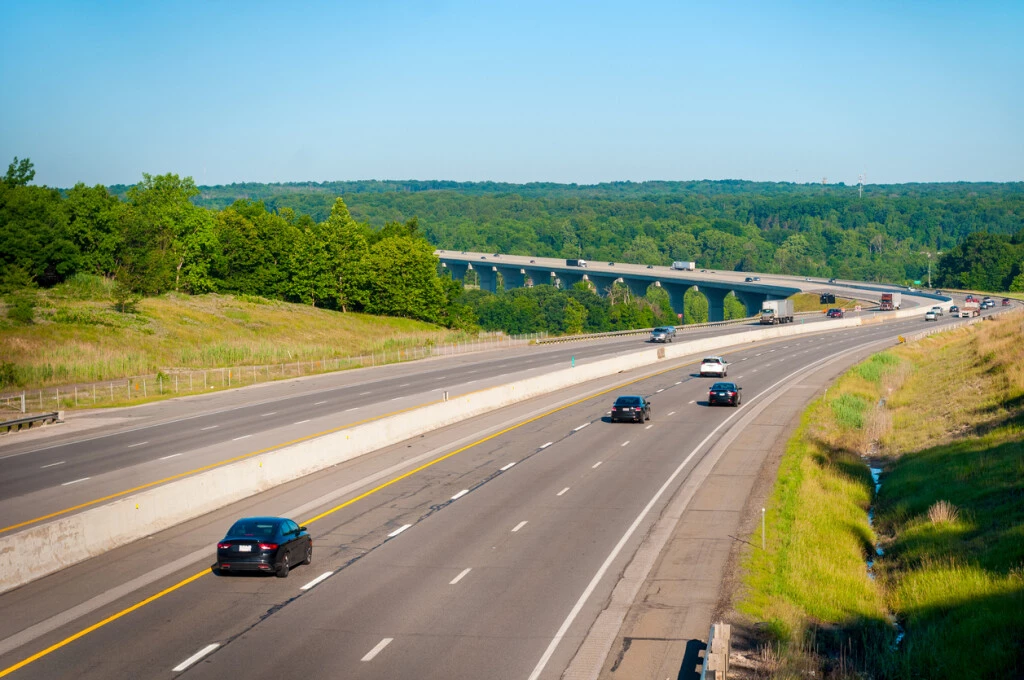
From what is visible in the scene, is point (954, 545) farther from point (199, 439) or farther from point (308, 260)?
point (308, 260)

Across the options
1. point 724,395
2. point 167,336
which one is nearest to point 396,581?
point 724,395

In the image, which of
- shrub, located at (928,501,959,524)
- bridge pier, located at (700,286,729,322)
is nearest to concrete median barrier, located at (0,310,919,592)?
shrub, located at (928,501,959,524)

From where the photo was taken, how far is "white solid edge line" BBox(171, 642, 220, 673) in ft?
54.0

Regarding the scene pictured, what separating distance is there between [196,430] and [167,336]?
41.1 metres

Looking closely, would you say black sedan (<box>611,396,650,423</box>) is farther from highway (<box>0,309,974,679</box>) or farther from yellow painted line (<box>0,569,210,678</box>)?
yellow painted line (<box>0,569,210,678</box>)

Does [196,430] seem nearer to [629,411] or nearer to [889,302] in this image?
[629,411]

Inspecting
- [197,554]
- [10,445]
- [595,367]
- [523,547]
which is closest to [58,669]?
[197,554]

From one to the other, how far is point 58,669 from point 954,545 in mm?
20640

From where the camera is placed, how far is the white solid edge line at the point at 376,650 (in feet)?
55.8

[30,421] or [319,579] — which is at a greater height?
[319,579]

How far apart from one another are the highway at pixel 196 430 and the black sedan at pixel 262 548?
882 centimetres

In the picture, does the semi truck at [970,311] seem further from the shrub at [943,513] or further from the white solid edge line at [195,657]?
the white solid edge line at [195,657]

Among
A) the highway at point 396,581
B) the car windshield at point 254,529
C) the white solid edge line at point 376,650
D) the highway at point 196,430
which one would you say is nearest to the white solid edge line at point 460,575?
the highway at point 396,581

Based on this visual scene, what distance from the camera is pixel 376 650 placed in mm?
17422
